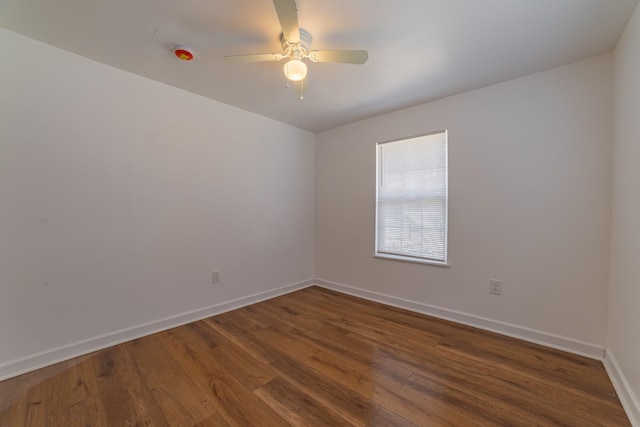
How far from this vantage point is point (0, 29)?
1661mm

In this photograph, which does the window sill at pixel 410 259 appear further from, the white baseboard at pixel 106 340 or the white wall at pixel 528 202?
the white baseboard at pixel 106 340

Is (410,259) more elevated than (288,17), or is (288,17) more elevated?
(288,17)

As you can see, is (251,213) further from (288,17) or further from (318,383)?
(288,17)

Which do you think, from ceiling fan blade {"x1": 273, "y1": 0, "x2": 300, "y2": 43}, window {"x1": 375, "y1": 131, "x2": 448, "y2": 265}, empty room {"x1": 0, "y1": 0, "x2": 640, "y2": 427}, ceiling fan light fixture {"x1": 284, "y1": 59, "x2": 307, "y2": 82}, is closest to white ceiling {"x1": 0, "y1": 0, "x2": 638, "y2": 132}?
empty room {"x1": 0, "y1": 0, "x2": 640, "y2": 427}

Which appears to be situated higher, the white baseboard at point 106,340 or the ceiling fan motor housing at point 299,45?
the ceiling fan motor housing at point 299,45

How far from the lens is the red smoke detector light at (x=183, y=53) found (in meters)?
1.82

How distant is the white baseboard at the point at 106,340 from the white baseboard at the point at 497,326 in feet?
5.14

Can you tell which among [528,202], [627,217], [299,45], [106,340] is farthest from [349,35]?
[106,340]

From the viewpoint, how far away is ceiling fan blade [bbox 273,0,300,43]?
4.07 feet

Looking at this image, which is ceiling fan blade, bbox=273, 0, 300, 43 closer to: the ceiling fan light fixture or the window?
the ceiling fan light fixture

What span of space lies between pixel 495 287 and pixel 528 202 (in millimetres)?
807

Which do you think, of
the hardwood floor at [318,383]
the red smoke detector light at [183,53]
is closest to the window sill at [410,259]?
the hardwood floor at [318,383]

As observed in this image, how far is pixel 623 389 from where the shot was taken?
1487mm

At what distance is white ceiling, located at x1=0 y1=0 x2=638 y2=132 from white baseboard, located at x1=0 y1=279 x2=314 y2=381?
220 cm
